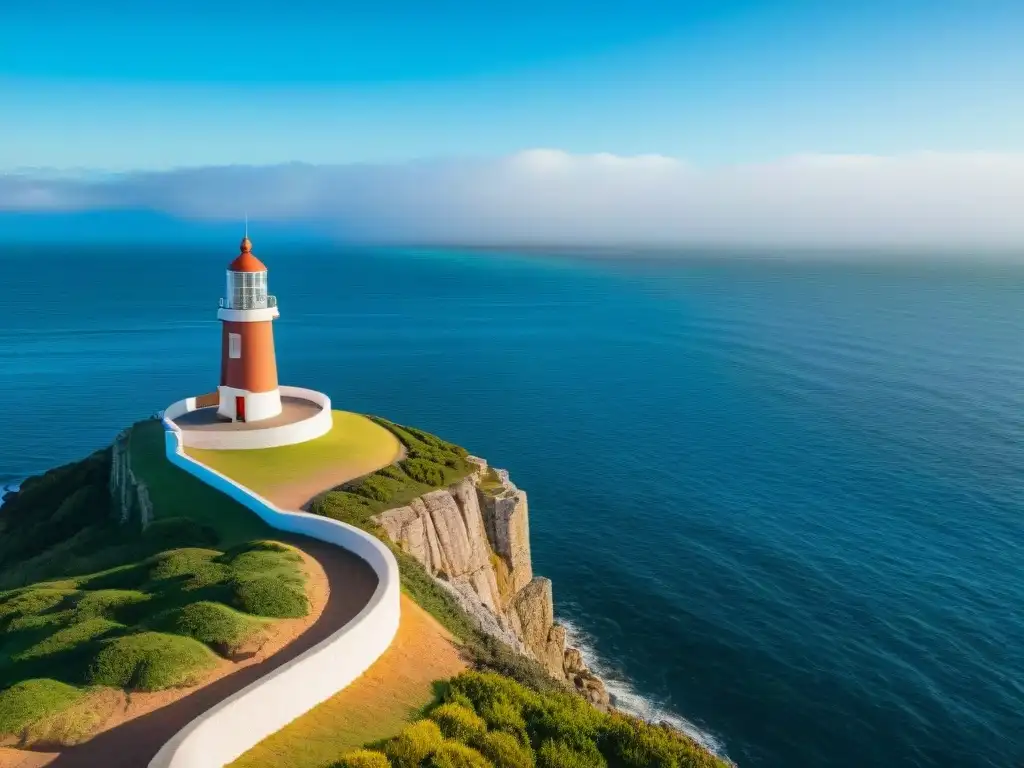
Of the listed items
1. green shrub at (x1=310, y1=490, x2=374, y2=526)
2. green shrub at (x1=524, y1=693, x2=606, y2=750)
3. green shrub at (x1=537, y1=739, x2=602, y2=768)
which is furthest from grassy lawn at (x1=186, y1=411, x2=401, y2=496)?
green shrub at (x1=537, y1=739, x2=602, y2=768)

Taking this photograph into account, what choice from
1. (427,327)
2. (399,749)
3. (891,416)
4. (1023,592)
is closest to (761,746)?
(1023,592)

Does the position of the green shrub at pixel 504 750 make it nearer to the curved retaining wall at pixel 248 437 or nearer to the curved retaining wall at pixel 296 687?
the curved retaining wall at pixel 296 687

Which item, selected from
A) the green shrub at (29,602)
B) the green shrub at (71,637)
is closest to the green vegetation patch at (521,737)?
the green shrub at (71,637)

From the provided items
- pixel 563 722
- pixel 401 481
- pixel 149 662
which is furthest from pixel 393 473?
pixel 563 722

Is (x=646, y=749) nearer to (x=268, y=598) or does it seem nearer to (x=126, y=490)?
(x=268, y=598)

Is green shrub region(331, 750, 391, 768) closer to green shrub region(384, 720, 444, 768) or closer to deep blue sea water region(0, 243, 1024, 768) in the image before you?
green shrub region(384, 720, 444, 768)

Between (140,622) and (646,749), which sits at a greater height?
(140,622)
